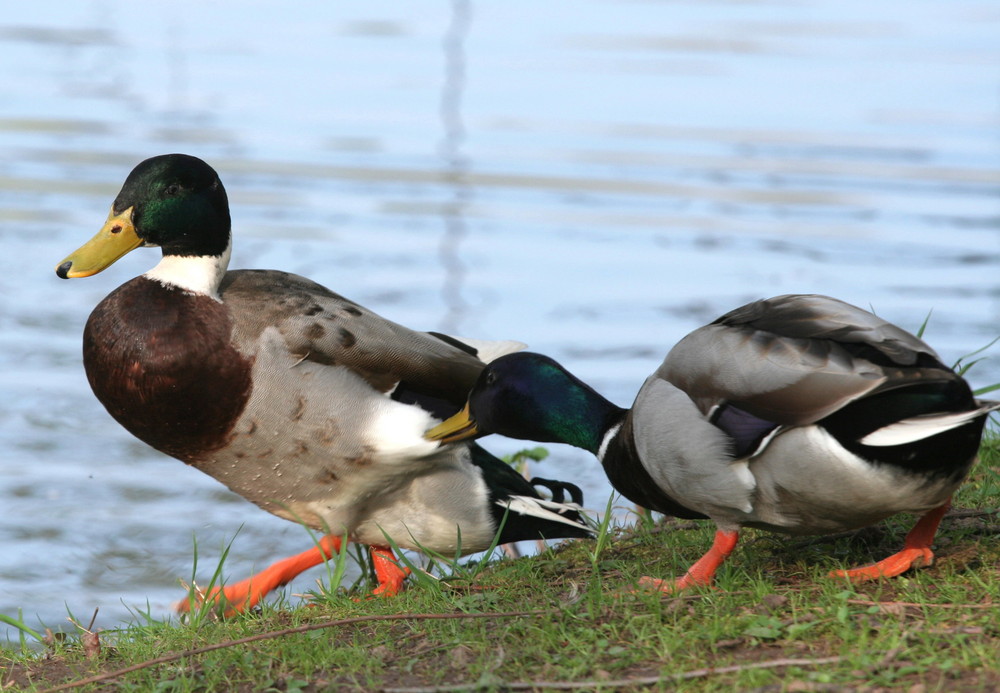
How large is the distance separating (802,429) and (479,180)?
7207mm

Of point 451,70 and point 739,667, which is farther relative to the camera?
point 451,70

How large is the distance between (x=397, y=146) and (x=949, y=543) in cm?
771

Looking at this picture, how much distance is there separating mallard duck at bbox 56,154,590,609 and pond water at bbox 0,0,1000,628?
3.76 ft

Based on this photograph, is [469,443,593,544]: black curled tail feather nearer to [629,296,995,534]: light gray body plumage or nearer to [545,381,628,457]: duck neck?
[545,381,628,457]: duck neck

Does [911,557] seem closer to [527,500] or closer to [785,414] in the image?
[785,414]

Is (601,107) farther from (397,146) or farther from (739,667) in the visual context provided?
(739,667)

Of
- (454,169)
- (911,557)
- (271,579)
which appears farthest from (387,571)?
(454,169)

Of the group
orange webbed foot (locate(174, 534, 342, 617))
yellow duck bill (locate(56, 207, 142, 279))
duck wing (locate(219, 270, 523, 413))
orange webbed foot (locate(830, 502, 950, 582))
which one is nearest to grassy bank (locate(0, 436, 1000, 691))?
orange webbed foot (locate(830, 502, 950, 582))

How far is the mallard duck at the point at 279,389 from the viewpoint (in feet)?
12.6

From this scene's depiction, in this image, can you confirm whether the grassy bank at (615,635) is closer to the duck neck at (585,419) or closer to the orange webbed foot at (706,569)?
the orange webbed foot at (706,569)

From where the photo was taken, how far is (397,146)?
10.7 metres

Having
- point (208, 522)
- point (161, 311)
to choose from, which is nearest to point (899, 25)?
point (208, 522)

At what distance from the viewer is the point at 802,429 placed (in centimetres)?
305

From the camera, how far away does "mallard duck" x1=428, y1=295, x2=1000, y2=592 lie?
2969 mm
